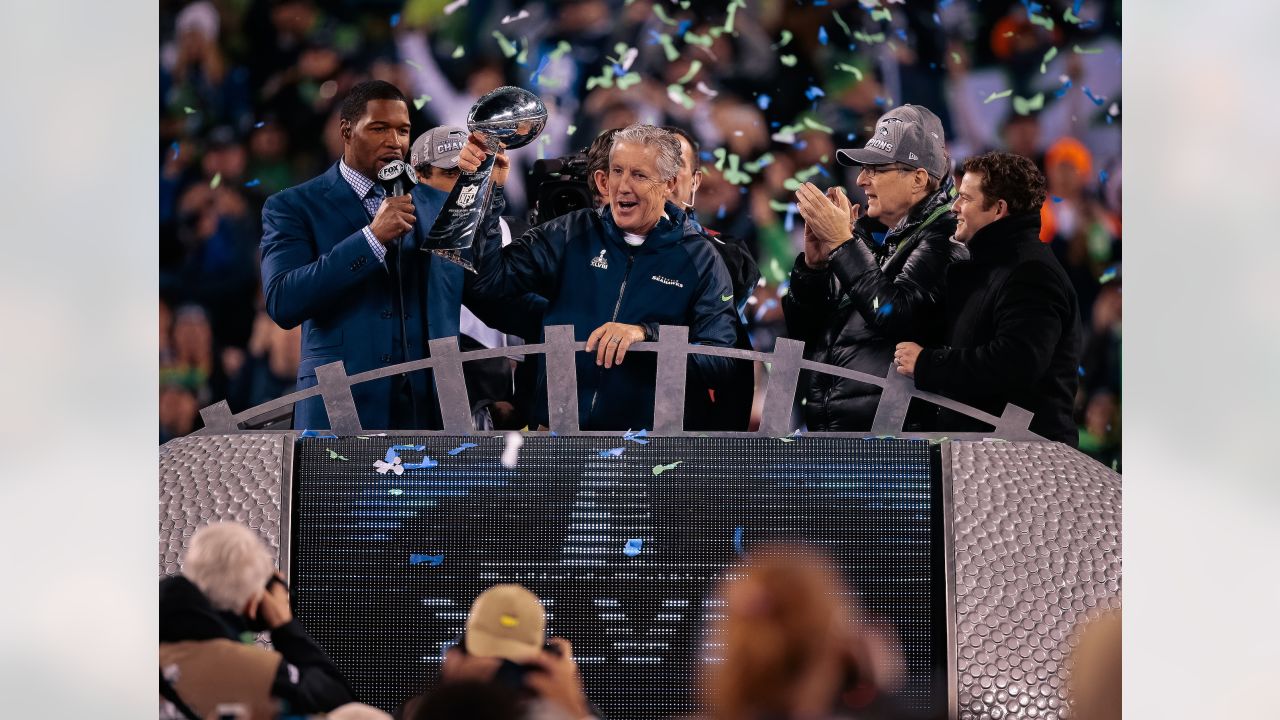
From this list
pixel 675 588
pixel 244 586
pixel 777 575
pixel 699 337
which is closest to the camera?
pixel 777 575

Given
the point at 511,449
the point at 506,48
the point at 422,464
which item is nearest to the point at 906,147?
the point at 506,48

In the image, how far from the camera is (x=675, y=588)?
3.55m

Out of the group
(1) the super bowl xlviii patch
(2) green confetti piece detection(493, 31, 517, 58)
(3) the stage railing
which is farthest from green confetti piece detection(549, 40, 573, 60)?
(3) the stage railing

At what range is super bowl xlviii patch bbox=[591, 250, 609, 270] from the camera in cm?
399

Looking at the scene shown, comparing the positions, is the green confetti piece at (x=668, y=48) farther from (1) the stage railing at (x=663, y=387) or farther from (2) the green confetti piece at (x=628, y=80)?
(1) the stage railing at (x=663, y=387)

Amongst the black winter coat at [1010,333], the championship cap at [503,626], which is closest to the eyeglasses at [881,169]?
the black winter coat at [1010,333]

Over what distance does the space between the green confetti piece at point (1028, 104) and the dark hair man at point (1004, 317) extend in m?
0.16

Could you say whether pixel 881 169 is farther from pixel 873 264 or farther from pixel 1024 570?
pixel 1024 570

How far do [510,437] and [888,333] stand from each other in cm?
113

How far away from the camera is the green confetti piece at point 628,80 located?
4.14 metres

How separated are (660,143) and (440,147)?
2.16 ft

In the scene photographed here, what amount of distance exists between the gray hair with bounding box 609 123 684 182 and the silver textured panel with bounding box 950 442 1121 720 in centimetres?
112
